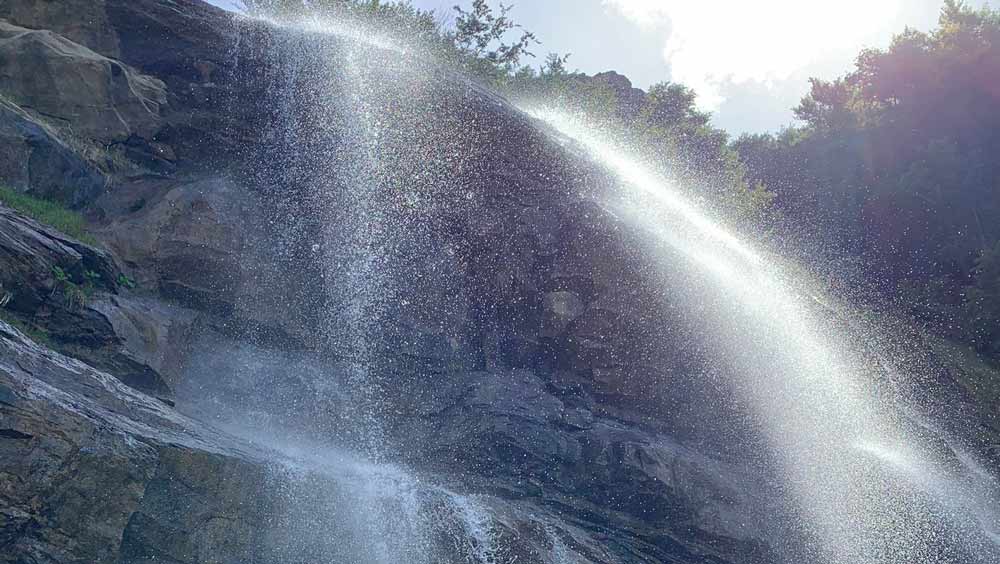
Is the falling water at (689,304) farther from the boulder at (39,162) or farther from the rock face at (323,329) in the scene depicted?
the boulder at (39,162)

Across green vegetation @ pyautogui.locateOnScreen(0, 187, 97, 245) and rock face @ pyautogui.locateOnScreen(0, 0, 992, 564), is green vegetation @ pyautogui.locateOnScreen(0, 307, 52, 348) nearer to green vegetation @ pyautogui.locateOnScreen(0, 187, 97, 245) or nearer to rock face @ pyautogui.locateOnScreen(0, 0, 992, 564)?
rock face @ pyautogui.locateOnScreen(0, 0, 992, 564)

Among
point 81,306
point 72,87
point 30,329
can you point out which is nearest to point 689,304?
point 81,306

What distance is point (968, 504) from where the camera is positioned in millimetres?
13602

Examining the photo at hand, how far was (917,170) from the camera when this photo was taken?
28906 mm

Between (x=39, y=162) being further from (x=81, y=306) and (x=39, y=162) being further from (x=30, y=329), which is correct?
(x=30, y=329)

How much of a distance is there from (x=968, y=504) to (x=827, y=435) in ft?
9.50

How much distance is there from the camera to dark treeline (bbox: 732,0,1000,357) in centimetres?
2742

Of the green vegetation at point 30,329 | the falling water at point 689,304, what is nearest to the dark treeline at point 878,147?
the falling water at point 689,304

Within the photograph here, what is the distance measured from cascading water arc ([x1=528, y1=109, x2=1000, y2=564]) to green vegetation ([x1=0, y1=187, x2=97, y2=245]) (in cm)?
958

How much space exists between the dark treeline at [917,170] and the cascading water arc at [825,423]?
1011 cm

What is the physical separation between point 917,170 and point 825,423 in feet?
64.0

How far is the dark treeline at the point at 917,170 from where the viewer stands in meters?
27.4

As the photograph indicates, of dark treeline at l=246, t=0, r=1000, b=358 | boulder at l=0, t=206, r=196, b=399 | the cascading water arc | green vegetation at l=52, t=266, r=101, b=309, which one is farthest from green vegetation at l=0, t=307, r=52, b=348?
dark treeline at l=246, t=0, r=1000, b=358

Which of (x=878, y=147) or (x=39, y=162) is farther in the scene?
(x=878, y=147)
